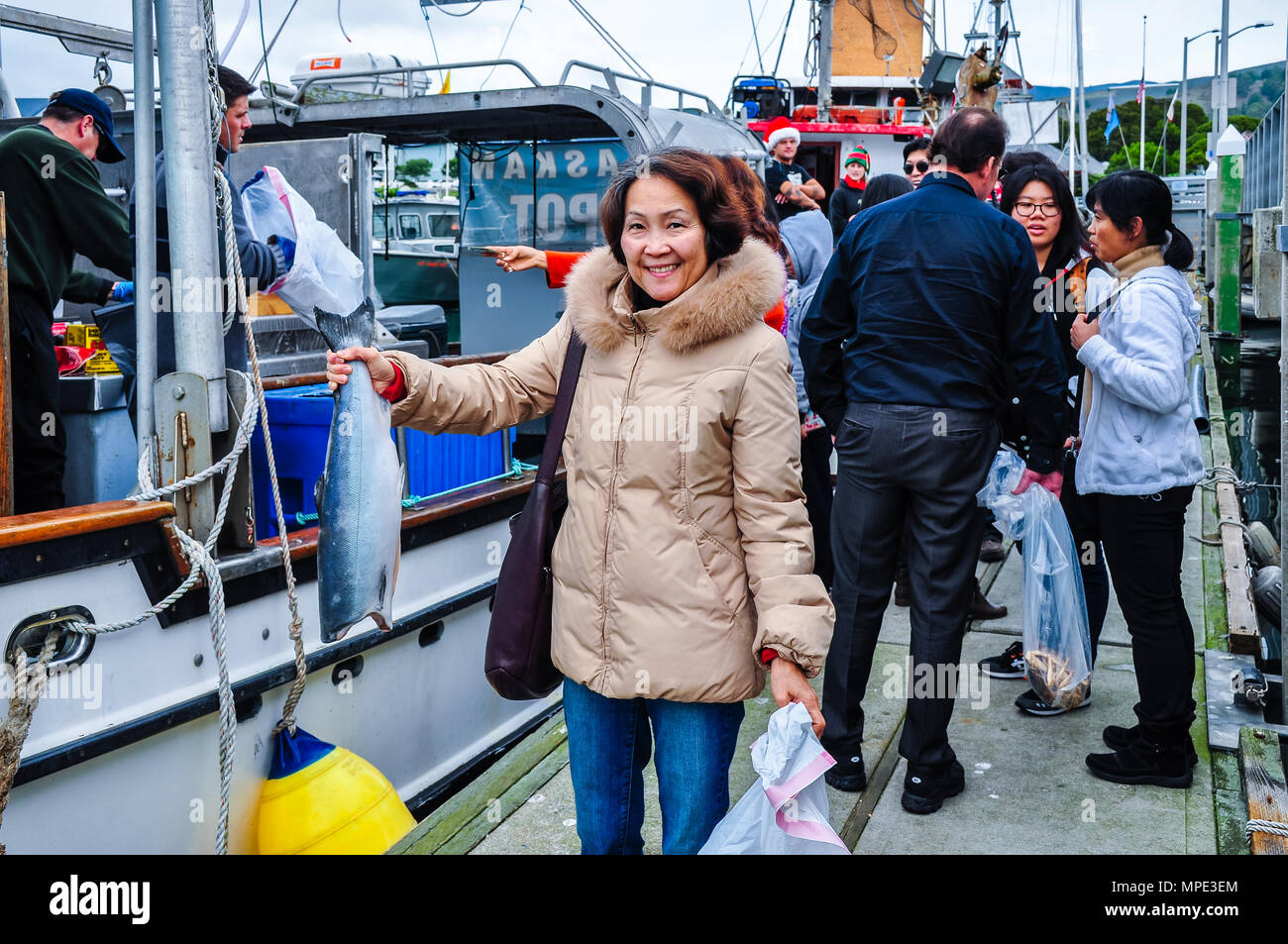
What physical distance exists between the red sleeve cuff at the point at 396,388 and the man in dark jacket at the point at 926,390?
1703 mm

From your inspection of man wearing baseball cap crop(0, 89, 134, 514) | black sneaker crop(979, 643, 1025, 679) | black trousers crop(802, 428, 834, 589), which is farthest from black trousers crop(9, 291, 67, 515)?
black sneaker crop(979, 643, 1025, 679)

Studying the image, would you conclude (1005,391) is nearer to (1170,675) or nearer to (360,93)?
(1170,675)

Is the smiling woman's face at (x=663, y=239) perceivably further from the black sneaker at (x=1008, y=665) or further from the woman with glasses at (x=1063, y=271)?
the black sneaker at (x=1008, y=665)

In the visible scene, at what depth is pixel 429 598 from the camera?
4.69 m

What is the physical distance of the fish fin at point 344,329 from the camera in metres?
2.36

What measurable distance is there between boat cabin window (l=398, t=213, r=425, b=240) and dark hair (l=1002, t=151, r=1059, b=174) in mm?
10050

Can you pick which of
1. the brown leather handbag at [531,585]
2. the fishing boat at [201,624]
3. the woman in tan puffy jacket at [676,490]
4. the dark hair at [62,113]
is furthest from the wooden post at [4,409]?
the brown leather handbag at [531,585]

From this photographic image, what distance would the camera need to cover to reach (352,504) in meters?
2.36

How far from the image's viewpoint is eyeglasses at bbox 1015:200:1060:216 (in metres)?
4.26

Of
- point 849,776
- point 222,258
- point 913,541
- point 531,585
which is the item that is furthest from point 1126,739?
point 222,258

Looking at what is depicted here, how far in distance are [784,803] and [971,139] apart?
7.65 ft

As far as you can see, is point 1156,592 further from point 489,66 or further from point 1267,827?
point 489,66
